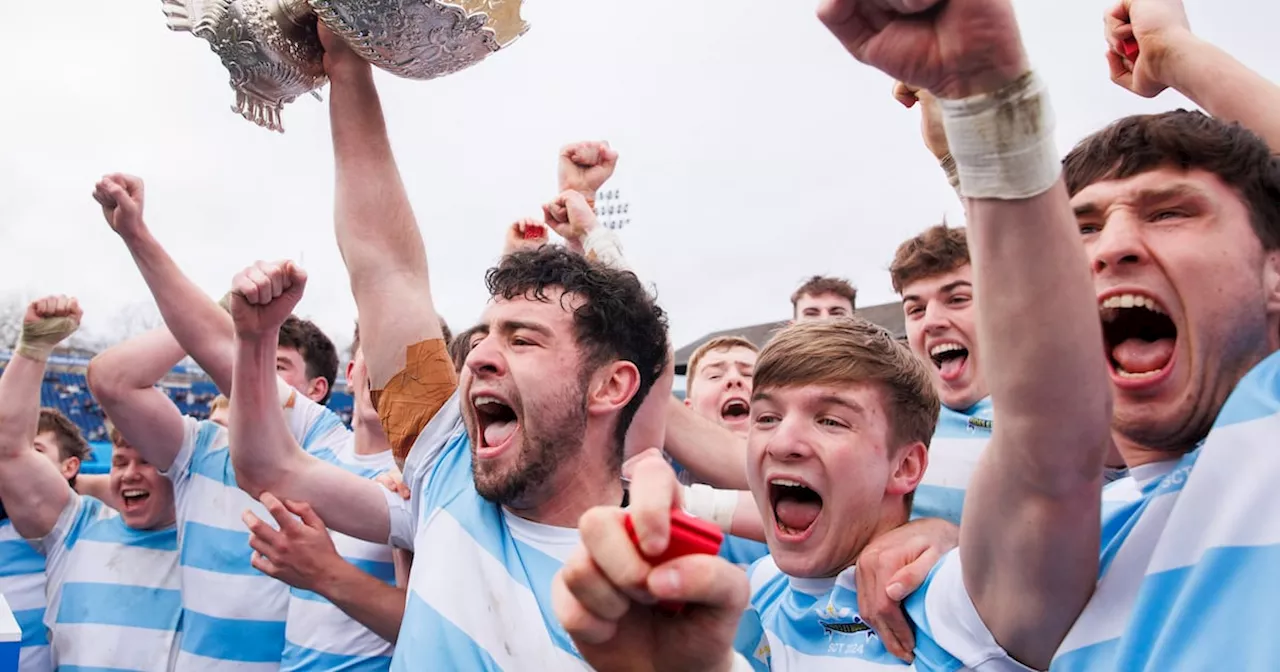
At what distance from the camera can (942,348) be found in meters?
3.00

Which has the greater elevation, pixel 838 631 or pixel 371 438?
pixel 371 438

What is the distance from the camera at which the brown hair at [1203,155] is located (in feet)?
4.22

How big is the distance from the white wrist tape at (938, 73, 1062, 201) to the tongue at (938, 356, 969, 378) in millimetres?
2031

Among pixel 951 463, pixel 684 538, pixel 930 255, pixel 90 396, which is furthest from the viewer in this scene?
pixel 90 396

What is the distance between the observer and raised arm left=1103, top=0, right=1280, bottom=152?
5.40 feet

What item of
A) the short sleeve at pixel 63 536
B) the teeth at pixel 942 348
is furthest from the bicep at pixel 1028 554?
the short sleeve at pixel 63 536

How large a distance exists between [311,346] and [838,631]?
121 inches

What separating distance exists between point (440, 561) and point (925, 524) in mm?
1046

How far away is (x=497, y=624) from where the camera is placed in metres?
1.71

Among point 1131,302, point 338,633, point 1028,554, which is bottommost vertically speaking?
point 338,633

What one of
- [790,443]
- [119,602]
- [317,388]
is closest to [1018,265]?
[790,443]

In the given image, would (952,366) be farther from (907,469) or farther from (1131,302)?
(1131,302)

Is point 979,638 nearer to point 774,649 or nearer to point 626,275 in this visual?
point 774,649

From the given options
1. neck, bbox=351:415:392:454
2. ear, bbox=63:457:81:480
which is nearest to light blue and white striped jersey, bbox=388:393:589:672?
neck, bbox=351:415:392:454
